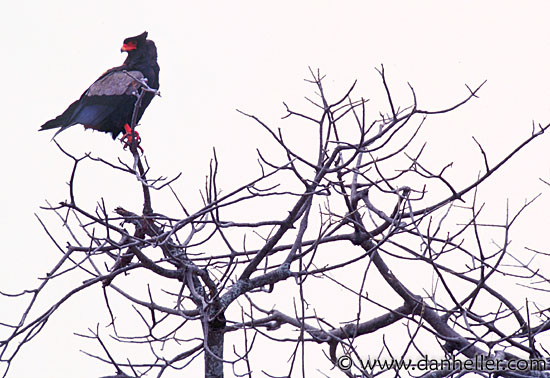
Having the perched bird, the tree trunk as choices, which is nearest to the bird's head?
the perched bird

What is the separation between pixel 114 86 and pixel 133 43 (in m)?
0.77

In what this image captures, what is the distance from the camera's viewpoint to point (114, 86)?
629 centimetres

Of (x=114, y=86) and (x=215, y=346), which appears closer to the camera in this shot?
(x=215, y=346)

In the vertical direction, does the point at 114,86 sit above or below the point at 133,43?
below

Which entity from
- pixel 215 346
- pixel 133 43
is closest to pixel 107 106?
pixel 133 43

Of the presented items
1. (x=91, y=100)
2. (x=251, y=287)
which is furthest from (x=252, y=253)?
(x=91, y=100)

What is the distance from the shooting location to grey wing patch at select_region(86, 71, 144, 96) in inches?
Answer: 245

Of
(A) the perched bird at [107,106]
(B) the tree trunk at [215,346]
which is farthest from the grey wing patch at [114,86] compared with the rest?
(B) the tree trunk at [215,346]

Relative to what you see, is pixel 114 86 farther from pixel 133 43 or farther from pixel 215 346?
pixel 215 346

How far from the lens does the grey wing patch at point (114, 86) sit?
245 inches

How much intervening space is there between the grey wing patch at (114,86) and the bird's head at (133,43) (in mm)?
484

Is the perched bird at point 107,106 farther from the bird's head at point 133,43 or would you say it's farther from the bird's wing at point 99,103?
the bird's head at point 133,43

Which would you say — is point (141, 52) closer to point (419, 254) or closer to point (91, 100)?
point (91, 100)

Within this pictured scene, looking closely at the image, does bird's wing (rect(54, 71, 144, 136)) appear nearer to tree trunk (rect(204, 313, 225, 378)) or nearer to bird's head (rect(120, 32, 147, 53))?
bird's head (rect(120, 32, 147, 53))
